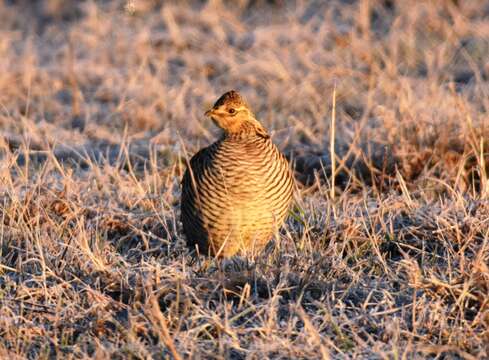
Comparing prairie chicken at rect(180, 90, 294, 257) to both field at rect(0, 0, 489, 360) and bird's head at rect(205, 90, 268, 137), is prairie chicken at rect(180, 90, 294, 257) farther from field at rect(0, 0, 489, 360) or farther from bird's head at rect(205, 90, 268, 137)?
field at rect(0, 0, 489, 360)

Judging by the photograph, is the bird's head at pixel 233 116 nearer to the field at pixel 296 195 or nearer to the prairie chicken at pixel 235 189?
the prairie chicken at pixel 235 189

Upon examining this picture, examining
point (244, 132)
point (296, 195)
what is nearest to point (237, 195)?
point (244, 132)

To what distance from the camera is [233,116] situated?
15.7 feet

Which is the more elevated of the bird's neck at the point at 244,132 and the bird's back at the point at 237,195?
the bird's neck at the point at 244,132

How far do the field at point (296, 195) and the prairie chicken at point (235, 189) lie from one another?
0.14 metres

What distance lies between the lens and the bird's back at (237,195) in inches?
178

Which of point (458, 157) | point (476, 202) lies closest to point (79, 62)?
point (458, 157)

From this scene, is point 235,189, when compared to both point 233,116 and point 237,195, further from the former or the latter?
point 233,116

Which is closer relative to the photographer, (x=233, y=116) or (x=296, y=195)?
(x=233, y=116)

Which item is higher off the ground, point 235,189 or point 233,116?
point 233,116

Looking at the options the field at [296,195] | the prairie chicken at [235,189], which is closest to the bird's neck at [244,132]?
the prairie chicken at [235,189]

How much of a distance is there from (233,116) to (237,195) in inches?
19.0

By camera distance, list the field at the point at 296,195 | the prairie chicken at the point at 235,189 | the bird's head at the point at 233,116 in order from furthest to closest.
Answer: the bird's head at the point at 233,116
the prairie chicken at the point at 235,189
the field at the point at 296,195

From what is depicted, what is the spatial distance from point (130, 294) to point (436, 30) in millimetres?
6016
